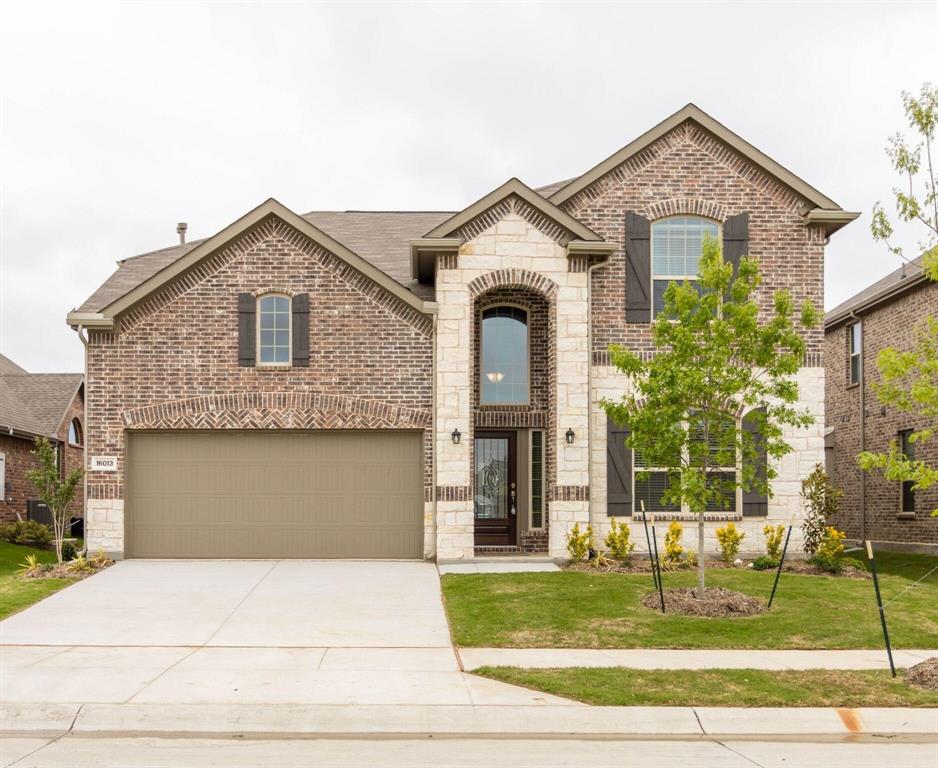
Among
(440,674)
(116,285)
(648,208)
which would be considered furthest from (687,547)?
(116,285)

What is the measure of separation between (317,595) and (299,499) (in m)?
3.87

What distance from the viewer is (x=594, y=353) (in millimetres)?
18391

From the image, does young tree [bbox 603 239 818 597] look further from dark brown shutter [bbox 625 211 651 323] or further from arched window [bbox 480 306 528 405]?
arched window [bbox 480 306 528 405]

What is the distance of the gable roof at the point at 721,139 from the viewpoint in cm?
1872

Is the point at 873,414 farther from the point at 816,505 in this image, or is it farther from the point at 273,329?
the point at 273,329

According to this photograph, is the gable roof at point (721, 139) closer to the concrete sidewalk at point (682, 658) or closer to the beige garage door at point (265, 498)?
the beige garage door at point (265, 498)

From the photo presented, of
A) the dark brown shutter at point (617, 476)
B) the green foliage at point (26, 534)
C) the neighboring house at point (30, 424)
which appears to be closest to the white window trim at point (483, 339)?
the dark brown shutter at point (617, 476)

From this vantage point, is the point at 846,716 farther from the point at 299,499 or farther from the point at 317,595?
the point at 299,499

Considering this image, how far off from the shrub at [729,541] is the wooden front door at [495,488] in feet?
12.7

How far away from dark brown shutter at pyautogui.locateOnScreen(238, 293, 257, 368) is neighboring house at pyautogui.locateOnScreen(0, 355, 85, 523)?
9737 millimetres

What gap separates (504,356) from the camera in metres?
19.2

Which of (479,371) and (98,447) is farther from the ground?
(479,371)

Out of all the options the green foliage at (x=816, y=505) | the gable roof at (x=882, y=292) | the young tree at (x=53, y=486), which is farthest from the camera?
the gable roof at (x=882, y=292)

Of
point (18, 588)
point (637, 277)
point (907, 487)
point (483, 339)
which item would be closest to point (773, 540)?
point (637, 277)
